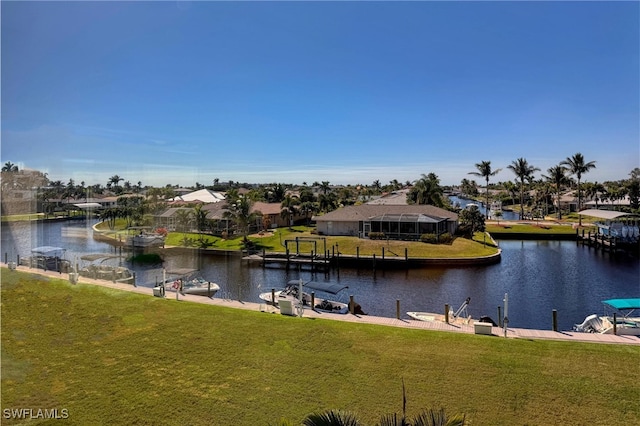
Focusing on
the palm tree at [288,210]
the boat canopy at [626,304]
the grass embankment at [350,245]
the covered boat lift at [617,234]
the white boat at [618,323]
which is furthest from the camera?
the palm tree at [288,210]

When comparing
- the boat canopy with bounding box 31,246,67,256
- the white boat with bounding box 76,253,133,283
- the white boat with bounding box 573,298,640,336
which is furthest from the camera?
the boat canopy with bounding box 31,246,67,256

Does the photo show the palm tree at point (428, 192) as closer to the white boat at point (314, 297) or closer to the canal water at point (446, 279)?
the canal water at point (446, 279)

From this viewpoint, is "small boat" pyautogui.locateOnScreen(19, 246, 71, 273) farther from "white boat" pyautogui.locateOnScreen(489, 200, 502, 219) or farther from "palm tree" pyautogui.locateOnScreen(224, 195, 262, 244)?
"white boat" pyautogui.locateOnScreen(489, 200, 502, 219)

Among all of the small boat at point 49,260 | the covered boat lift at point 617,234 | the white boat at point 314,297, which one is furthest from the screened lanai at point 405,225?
the small boat at point 49,260

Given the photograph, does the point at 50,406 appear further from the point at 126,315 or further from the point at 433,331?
the point at 433,331

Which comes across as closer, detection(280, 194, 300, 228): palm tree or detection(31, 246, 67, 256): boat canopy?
detection(31, 246, 67, 256): boat canopy

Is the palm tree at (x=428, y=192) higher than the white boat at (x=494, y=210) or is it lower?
higher

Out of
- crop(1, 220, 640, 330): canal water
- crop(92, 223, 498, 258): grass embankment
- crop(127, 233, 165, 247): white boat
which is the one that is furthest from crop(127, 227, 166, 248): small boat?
crop(1, 220, 640, 330): canal water
